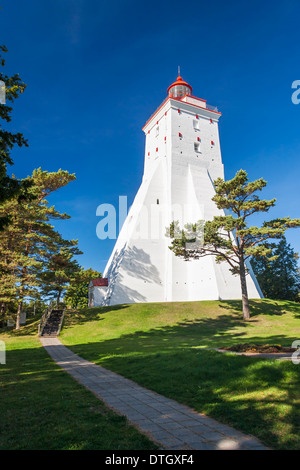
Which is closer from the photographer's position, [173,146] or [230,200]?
[230,200]

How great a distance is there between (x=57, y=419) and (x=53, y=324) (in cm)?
2091

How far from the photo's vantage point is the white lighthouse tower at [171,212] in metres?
29.9

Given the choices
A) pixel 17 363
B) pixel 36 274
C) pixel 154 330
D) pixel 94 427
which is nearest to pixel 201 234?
pixel 154 330

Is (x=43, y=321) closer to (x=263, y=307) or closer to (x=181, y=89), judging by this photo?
(x=263, y=307)

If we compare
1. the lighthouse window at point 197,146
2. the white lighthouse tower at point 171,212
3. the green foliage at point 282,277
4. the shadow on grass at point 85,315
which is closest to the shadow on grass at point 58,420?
the shadow on grass at point 85,315

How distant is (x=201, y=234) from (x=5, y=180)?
16.6 metres

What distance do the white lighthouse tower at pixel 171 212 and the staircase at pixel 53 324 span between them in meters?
5.42

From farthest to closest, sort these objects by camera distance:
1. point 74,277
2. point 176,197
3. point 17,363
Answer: point 176,197
point 74,277
point 17,363

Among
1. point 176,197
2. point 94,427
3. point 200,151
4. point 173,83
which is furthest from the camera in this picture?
point 173,83

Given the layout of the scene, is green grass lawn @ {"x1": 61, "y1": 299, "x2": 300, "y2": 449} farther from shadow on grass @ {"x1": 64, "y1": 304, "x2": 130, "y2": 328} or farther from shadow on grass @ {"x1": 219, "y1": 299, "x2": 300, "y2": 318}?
shadow on grass @ {"x1": 219, "y1": 299, "x2": 300, "y2": 318}

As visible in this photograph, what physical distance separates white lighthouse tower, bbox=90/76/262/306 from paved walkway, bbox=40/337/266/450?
862 inches

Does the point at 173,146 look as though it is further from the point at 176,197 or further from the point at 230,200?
the point at 230,200

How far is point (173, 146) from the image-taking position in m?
35.2

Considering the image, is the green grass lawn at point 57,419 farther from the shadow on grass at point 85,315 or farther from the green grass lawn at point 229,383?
the shadow on grass at point 85,315
